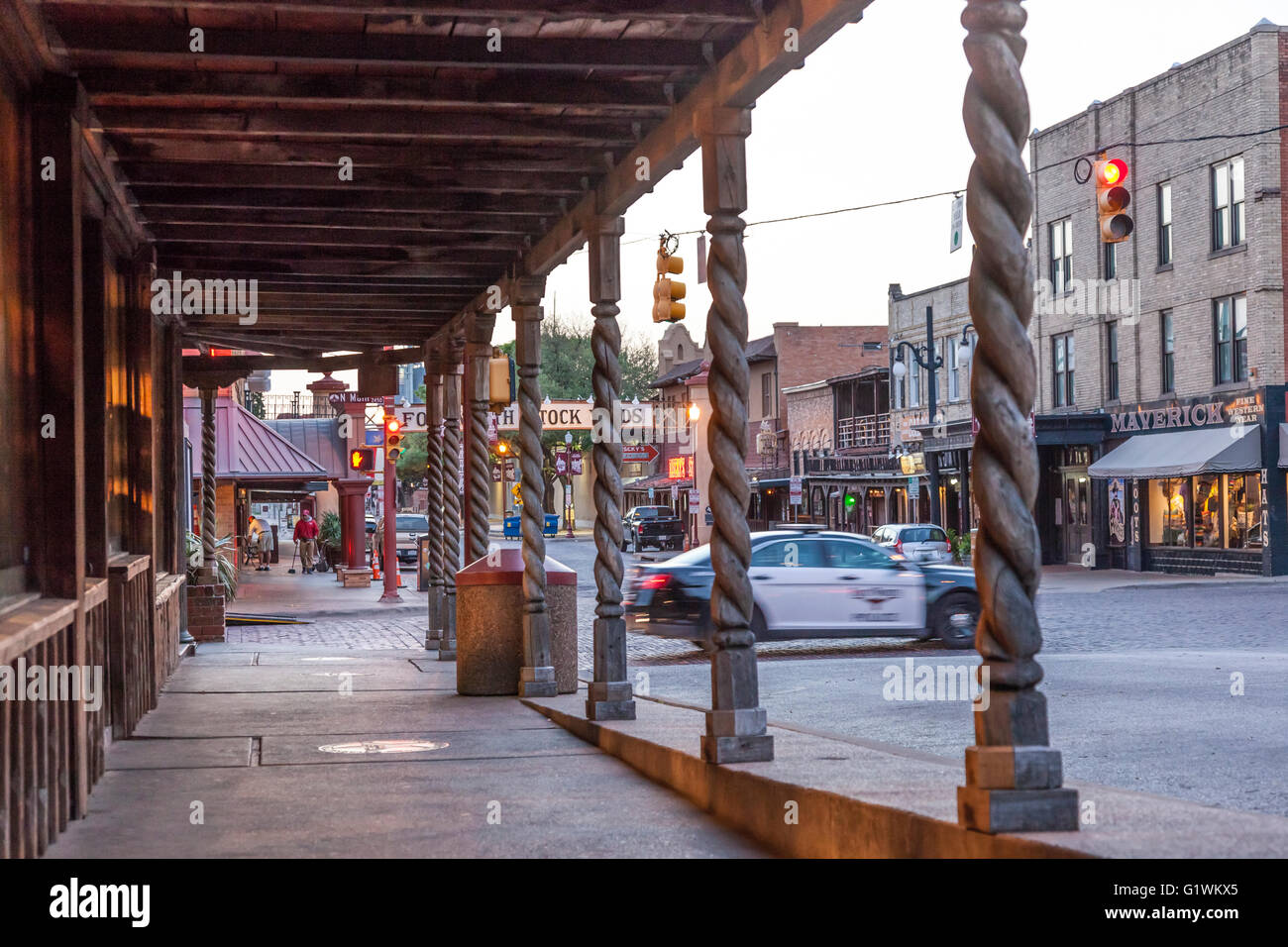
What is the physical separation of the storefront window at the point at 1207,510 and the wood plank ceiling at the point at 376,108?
24.9 metres

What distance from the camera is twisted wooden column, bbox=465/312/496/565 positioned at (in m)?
16.6

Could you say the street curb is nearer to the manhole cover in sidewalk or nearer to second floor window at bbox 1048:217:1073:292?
the manhole cover in sidewalk

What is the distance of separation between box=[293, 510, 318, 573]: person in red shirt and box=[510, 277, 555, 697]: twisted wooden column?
1258 inches

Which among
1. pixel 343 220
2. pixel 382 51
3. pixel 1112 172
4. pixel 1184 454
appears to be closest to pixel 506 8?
pixel 382 51

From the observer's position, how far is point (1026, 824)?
16.0 feet

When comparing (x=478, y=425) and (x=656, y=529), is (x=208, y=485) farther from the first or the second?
(x=656, y=529)

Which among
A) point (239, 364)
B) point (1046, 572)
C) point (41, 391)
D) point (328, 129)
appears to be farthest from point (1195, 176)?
point (41, 391)

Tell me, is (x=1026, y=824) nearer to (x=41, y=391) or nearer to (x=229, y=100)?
(x=41, y=391)

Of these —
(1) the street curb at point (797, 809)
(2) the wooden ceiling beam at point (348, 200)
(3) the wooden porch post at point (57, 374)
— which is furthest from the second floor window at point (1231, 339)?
(3) the wooden porch post at point (57, 374)

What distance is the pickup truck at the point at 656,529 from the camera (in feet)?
198

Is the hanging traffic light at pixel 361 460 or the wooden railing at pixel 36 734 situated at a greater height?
the hanging traffic light at pixel 361 460

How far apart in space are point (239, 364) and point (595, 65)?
15.1 metres

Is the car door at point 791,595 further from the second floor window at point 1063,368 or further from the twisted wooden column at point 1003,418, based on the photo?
the second floor window at point 1063,368

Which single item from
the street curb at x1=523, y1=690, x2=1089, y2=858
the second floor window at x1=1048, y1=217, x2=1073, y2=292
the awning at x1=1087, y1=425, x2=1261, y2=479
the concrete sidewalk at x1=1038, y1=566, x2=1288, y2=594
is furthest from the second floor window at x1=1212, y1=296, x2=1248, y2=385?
the street curb at x1=523, y1=690, x2=1089, y2=858
